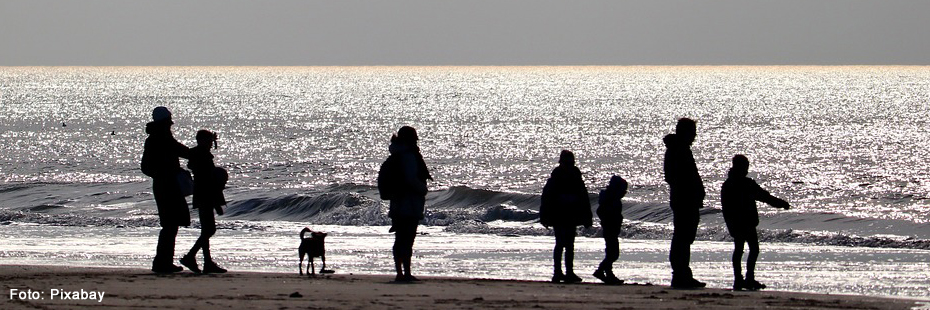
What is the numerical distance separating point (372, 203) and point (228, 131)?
49601mm

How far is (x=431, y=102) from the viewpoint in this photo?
132750 millimetres

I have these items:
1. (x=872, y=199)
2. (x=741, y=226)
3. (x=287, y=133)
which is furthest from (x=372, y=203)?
(x=287, y=133)

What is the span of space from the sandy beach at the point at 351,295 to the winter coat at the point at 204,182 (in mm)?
679

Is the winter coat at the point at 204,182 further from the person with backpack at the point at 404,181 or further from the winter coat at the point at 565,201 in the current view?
the winter coat at the point at 565,201

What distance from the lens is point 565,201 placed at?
12242 millimetres

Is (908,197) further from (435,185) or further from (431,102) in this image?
(431,102)

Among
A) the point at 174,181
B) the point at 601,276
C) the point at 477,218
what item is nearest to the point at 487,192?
the point at 477,218

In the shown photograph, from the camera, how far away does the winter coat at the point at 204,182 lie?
1222cm

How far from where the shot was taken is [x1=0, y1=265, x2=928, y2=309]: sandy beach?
948cm

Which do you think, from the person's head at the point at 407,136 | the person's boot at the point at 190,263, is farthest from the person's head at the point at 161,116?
the person's head at the point at 407,136

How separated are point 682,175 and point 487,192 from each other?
1981 cm

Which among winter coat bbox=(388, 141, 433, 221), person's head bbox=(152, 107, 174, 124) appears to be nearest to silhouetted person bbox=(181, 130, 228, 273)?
person's head bbox=(152, 107, 174, 124)

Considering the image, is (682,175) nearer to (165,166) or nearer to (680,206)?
(680,206)

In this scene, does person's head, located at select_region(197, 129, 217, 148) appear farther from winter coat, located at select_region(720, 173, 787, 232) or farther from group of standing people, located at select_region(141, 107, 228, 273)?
winter coat, located at select_region(720, 173, 787, 232)
